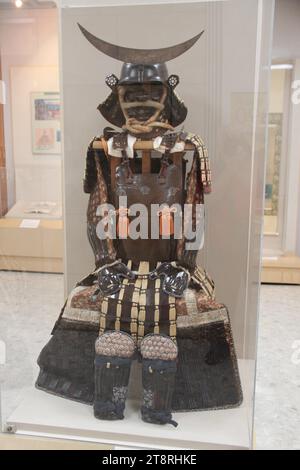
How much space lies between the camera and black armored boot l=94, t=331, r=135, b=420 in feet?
5.78

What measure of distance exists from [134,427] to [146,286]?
487 millimetres

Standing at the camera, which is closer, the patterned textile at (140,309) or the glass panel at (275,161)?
the patterned textile at (140,309)

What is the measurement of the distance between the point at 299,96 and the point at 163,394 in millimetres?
2460

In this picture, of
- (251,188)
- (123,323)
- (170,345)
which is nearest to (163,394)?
(170,345)

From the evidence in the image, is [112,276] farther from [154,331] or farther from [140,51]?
[140,51]

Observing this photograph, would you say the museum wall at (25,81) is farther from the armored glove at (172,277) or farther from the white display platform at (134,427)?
the white display platform at (134,427)

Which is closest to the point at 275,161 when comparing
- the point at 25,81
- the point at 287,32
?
the point at 287,32

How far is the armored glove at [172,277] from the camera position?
71.4 inches

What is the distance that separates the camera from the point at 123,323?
70.0 inches

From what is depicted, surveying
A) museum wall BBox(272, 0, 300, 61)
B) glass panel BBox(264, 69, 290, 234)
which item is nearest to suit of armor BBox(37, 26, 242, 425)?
museum wall BBox(272, 0, 300, 61)

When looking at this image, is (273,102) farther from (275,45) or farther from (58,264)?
(58,264)

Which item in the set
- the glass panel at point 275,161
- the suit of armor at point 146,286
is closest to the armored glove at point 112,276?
the suit of armor at point 146,286

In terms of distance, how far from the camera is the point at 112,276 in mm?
1868

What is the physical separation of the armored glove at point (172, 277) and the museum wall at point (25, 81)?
0.60 meters
